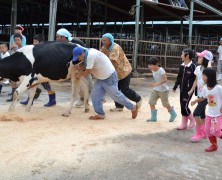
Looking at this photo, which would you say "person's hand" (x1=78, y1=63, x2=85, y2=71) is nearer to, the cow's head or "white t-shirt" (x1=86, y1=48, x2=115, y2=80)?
"white t-shirt" (x1=86, y1=48, x2=115, y2=80)

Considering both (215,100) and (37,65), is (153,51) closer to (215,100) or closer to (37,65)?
(37,65)

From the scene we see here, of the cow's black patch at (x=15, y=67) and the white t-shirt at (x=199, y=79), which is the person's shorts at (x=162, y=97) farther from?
Answer: the cow's black patch at (x=15, y=67)

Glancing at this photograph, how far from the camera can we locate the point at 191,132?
545 cm

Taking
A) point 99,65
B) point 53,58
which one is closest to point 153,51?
point 53,58

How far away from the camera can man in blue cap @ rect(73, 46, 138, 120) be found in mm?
5688

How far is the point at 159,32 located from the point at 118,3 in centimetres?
1056

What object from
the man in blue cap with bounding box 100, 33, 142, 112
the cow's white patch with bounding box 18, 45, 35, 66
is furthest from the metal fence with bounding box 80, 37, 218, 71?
the cow's white patch with bounding box 18, 45, 35, 66

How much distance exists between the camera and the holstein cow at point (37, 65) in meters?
6.20

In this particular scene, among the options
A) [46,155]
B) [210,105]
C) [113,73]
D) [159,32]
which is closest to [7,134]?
[46,155]

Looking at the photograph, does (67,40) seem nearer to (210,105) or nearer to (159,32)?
(210,105)

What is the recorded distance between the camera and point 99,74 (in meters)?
5.92

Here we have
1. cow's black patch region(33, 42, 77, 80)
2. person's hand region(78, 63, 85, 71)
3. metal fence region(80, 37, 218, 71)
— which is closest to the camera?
person's hand region(78, 63, 85, 71)

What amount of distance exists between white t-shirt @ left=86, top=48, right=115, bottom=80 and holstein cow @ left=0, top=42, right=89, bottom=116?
69cm

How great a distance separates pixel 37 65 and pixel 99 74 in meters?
1.14
